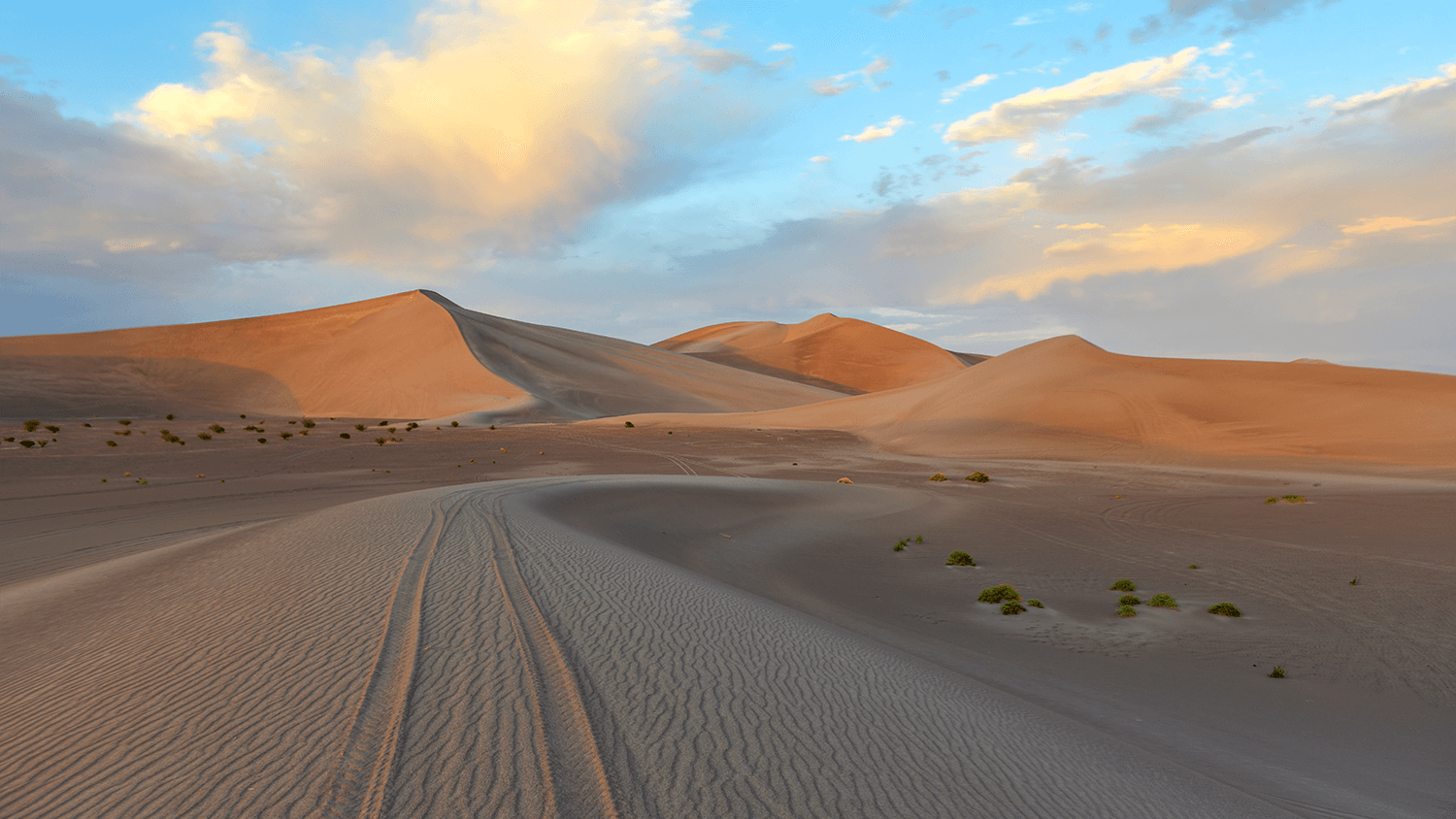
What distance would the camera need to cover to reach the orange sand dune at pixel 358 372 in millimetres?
65500

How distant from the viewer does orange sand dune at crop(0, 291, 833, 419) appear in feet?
215

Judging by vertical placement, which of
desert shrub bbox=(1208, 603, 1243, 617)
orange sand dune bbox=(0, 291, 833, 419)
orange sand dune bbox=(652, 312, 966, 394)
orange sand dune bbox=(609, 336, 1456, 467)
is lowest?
desert shrub bbox=(1208, 603, 1243, 617)

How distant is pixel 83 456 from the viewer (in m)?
23.1

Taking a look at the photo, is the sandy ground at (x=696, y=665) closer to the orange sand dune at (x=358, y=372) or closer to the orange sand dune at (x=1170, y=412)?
the orange sand dune at (x=1170, y=412)

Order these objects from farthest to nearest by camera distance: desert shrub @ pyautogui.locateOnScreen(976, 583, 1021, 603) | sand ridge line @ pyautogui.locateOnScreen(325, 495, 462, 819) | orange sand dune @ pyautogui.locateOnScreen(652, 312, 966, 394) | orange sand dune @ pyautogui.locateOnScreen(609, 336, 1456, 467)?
orange sand dune @ pyautogui.locateOnScreen(652, 312, 966, 394), orange sand dune @ pyautogui.locateOnScreen(609, 336, 1456, 467), desert shrub @ pyautogui.locateOnScreen(976, 583, 1021, 603), sand ridge line @ pyautogui.locateOnScreen(325, 495, 462, 819)

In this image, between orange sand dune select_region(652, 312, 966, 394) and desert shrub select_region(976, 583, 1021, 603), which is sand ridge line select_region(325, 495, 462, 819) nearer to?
desert shrub select_region(976, 583, 1021, 603)

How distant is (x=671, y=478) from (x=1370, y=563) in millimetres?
14020

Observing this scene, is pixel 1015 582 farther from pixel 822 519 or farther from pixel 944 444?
pixel 944 444

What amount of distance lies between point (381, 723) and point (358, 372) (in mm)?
81762

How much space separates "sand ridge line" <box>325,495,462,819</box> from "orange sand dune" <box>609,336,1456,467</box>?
104ft

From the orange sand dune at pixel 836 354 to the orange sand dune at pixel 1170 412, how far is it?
82.9 m

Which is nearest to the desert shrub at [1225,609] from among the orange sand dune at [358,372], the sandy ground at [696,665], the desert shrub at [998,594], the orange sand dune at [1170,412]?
the sandy ground at [696,665]

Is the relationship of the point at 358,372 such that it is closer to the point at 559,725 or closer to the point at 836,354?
the point at 559,725

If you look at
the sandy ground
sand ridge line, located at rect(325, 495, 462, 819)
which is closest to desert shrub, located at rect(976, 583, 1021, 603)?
the sandy ground
